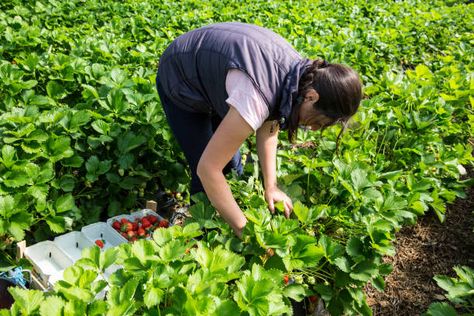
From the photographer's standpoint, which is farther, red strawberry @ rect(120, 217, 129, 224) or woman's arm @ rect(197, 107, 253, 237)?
red strawberry @ rect(120, 217, 129, 224)

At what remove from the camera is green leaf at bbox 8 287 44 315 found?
4.60 feet

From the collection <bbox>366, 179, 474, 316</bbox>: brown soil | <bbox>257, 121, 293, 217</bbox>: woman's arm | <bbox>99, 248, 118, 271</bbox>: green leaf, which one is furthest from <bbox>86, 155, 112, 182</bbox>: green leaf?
<bbox>366, 179, 474, 316</bbox>: brown soil

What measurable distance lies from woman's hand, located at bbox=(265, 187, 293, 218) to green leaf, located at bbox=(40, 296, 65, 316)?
121 cm

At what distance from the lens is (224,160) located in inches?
74.1

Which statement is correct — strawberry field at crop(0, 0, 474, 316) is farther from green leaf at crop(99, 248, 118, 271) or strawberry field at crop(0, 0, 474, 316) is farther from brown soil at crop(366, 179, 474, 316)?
brown soil at crop(366, 179, 474, 316)

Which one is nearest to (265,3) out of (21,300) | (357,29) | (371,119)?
(357,29)

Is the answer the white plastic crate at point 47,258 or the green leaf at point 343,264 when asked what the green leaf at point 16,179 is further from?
the green leaf at point 343,264

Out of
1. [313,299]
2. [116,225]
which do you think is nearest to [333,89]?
[313,299]

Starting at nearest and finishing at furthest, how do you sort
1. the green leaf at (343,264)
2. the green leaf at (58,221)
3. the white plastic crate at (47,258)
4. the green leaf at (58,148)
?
1. the green leaf at (343,264)
2. the white plastic crate at (47,258)
3. the green leaf at (58,221)
4. the green leaf at (58,148)

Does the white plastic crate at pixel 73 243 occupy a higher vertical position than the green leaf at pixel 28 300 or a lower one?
lower

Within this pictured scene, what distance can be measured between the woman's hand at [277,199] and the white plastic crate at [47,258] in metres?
1.07

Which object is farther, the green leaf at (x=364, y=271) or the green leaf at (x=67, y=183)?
Answer: the green leaf at (x=67, y=183)

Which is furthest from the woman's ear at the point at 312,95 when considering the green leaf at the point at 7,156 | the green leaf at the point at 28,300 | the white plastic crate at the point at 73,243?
the green leaf at the point at 7,156

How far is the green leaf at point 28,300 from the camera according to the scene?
1.40m
